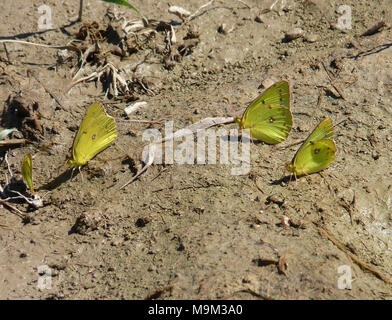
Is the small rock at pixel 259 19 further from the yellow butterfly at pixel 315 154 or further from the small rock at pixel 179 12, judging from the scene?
the yellow butterfly at pixel 315 154

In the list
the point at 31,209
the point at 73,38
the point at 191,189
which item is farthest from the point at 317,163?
the point at 73,38

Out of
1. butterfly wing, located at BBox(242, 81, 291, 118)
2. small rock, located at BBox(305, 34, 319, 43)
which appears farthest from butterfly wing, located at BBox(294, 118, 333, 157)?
small rock, located at BBox(305, 34, 319, 43)

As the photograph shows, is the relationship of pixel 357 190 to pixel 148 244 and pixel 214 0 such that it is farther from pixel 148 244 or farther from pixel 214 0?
pixel 214 0

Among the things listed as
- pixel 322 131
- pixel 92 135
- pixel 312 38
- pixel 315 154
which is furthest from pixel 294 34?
pixel 92 135

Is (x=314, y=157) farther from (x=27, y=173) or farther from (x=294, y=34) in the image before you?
(x=27, y=173)

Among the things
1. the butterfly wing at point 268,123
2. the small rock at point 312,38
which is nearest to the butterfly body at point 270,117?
the butterfly wing at point 268,123

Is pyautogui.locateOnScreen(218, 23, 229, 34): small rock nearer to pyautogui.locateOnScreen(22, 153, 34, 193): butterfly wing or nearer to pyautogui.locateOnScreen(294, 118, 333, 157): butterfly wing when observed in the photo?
pyautogui.locateOnScreen(294, 118, 333, 157): butterfly wing
